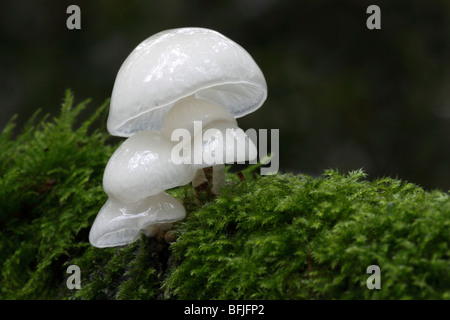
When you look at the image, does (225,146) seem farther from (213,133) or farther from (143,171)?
(143,171)

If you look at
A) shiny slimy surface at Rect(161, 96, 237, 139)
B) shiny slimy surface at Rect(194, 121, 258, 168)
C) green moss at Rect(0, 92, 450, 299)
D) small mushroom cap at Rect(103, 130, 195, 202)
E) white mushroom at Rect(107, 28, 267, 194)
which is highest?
white mushroom at Rect(107, 28, 267, 194)

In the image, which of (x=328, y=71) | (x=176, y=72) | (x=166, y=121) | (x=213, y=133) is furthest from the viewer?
(x=328, y=71)

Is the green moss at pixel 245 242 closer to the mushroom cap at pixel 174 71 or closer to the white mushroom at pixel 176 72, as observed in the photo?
the white mushroom at pixel 176 72

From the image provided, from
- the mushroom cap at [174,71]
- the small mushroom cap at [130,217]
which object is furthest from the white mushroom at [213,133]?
the small mushroom cap at [130,217]

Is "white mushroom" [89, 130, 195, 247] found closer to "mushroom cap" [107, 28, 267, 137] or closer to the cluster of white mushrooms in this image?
the cluster of white mushrooms

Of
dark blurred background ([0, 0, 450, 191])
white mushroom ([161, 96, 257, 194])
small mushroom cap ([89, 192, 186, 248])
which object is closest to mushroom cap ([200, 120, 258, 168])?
white mushroom ([161, 96, 257, 194])

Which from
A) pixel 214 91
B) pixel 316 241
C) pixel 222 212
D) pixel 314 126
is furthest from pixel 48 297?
pixel 314 126

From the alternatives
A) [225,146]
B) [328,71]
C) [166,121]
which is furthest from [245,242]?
[328,71]
